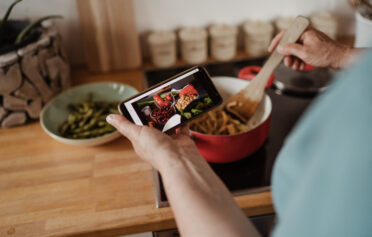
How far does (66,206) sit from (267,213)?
45 cm

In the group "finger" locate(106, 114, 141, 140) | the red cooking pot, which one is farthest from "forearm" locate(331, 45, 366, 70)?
"finger" locate(106, 114, 141, 140)

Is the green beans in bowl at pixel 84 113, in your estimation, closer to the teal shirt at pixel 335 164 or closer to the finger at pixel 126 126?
the finger at pixel 126 126

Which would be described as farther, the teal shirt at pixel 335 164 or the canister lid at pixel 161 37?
the canister lid at pixel 161 37

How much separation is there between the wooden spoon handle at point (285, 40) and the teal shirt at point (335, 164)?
571mm

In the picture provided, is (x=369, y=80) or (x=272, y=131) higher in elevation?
(x=369, y=80)

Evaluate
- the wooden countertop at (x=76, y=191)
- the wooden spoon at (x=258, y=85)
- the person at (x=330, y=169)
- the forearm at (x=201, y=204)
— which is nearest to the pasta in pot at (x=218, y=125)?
the wooden spoon at (x=258, y=85)

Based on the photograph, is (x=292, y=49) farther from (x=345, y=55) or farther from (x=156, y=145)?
(x=156, y=145)

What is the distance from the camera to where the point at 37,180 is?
31.2 inches

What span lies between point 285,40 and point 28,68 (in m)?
0.70

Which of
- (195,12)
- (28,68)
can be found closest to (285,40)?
(195,12)

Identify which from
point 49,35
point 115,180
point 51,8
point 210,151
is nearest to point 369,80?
point 210,151

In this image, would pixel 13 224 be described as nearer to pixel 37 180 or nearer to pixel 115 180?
pixel 37 180

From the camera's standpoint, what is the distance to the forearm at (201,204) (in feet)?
1.50

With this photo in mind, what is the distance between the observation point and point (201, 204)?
0.48 m
